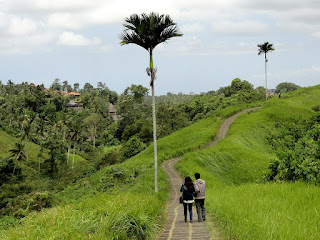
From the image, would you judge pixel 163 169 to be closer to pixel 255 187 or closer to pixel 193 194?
pixel 255 187

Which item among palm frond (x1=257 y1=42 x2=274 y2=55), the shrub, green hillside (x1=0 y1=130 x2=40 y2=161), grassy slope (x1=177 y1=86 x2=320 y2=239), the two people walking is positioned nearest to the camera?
grassy slope (x1=177 y1=86 x2=320 y2=239)

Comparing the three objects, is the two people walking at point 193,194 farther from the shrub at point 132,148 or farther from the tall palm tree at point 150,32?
the shrub at point 132,148

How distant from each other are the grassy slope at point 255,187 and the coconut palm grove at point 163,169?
43 mm

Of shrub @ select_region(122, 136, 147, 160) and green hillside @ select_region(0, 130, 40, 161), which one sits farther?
green hillside @ select_region(0, 130, 40, 161)

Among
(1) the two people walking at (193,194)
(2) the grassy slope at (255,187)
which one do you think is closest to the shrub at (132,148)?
(2) the grassy slope at (255,187)

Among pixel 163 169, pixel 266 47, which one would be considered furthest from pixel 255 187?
pixel 266 47

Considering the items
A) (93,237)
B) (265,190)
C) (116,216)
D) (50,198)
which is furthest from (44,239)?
(50,198)

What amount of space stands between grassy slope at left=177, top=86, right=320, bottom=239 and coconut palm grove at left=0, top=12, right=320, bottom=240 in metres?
0.04

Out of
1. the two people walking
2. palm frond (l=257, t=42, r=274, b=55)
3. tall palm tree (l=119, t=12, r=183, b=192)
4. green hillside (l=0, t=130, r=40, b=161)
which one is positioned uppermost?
palm frond (l=257, t=42, r=274, b=55)

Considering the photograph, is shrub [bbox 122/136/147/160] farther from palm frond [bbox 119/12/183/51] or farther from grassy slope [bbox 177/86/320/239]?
palm frond [bbox 119/12/183/51]

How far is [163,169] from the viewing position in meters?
24.3

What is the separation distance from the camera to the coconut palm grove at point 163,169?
6.43m

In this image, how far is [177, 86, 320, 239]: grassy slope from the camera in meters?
6.00

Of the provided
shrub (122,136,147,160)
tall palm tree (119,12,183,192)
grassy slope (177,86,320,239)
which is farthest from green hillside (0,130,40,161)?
tall palm tree (119,12,183,192)
